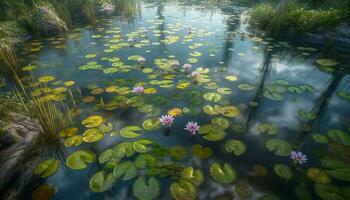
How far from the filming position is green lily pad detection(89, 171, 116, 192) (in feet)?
7.97

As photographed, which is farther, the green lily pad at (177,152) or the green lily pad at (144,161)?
the green lily pad at (177,152)

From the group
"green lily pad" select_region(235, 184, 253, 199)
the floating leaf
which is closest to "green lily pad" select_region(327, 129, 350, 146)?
"green lily pad" select_region(235, 184, 253, 199)

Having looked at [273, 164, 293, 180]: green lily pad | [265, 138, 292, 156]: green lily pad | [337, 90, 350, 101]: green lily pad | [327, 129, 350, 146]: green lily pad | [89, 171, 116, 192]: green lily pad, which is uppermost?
[337, 90, 350, 101]: green lily pad

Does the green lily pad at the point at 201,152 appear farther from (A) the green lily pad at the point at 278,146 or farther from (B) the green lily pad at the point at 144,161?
(A) the green lily pad at the point at 278,146

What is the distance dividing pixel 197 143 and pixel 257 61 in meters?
3.54

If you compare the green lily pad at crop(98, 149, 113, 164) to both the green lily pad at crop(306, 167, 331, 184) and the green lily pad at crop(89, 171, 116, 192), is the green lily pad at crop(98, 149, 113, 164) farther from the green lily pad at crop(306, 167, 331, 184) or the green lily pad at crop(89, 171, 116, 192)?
the green lily pad at crop(306, 167, 331, 184)

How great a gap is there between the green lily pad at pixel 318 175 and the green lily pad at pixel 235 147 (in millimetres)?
784

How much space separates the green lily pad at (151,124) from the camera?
331 centimetres

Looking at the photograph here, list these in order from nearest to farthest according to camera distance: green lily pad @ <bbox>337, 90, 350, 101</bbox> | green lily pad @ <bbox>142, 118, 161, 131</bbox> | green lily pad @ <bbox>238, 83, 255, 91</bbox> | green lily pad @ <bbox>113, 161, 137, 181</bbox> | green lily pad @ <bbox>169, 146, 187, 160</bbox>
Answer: green lily pad @ <bbox>113, 161, 137, 181</bbox> → green lily pad @ <bbox>169, 146, 187, 160</bbox> → green lily pad @ <bbox>142, 118, 161, 131</bbox> → green lily pad @ <bbox>337, 90, 350, 101</bbox> → green lily pad @ <bbox>238, 83, 255, 91</bbox>

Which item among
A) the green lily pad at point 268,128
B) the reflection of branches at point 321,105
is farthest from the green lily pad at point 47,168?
the reflection of branches at point 321,105

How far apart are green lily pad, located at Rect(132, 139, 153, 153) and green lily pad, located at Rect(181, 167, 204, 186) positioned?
2.04ft

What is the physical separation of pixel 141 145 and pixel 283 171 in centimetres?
183

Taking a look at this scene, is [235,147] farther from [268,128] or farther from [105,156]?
[105,156]

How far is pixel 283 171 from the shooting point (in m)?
2.61
